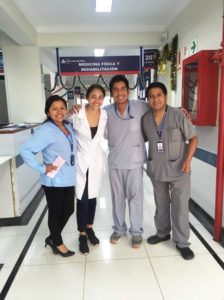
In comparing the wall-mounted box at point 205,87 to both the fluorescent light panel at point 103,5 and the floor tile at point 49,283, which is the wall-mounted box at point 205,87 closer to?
the fluorescent light panel at point 103,5

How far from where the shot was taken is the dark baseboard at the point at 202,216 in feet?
8.14

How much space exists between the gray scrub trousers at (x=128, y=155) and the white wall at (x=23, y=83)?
2774mm

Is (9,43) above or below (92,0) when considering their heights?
below

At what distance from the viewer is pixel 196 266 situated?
6.21ft

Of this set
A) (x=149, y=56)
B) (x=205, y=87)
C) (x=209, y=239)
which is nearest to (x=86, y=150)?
(x=205, y=87)

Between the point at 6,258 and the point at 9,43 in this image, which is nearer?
the point at 6,258

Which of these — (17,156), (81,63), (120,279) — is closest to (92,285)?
(120,279)

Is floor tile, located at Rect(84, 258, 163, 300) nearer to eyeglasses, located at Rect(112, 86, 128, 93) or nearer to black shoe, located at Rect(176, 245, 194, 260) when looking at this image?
black shoe, located at Rect(176, 245, 194, 260)

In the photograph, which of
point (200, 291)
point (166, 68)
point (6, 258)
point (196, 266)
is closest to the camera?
point (200, 291)

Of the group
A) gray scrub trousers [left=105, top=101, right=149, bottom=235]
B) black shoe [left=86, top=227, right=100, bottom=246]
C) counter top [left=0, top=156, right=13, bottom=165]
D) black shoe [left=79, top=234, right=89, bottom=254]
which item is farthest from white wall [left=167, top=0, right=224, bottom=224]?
counter top [left=0, top=156, right=13, bottom=165]

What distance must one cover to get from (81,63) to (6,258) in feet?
12.4

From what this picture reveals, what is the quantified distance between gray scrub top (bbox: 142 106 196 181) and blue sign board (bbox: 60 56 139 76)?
3.05 metres

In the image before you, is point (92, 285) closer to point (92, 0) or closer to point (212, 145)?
point (212, 145)

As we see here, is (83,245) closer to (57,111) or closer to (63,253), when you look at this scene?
(63,253)
